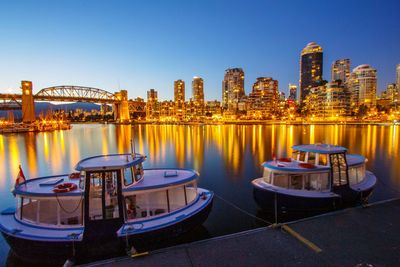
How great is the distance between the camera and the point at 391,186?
1925 cm

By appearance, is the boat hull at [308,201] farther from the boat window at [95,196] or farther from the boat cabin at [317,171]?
the boat window at [95,196]

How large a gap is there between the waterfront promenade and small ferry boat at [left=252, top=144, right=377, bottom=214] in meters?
2.82

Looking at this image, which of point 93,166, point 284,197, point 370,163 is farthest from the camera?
point 370,163

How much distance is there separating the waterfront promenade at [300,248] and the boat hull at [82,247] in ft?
5.21

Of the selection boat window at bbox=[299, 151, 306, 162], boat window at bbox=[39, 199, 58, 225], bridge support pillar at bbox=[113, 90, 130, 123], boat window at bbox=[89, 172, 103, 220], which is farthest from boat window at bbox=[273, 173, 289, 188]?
bridge support pillar at bbox=[113, 90, 130, 123]

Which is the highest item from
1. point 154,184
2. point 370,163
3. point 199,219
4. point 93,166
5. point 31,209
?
point 93,166

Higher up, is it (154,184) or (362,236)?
(154,184)

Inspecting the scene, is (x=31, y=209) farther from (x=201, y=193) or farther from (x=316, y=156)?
(x=316, y=156)

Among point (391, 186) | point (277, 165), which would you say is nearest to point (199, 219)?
point (277, 165)

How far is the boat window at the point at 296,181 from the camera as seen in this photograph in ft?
41.8

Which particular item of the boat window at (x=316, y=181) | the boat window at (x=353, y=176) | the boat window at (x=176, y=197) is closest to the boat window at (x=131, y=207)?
the boat window at (x=176, y=197)

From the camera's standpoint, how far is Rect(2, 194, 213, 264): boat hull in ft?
26.0

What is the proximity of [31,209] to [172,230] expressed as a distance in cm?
650

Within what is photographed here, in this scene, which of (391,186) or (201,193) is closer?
(201,193)
